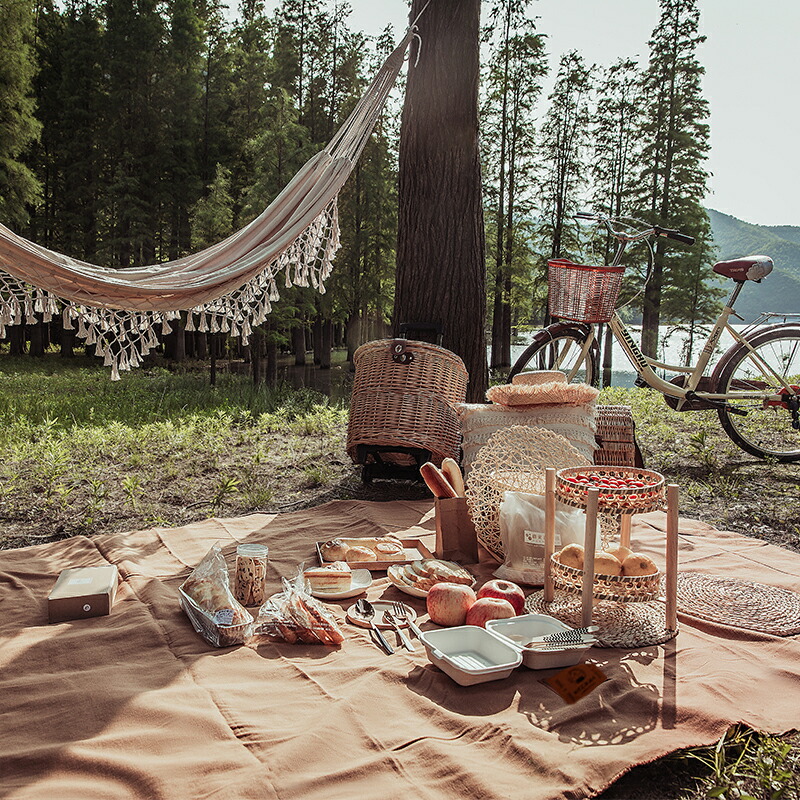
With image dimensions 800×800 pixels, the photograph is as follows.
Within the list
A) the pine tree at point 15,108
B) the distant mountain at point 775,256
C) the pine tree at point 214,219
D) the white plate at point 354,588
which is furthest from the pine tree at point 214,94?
the distant mountain at point 775,256

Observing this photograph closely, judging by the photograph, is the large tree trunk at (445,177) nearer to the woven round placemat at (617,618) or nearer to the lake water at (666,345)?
the lake water at (666,345)

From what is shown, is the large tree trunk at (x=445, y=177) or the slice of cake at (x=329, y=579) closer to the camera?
the slice of cake at (x=329, y=579)

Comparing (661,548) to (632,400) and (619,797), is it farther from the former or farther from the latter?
(632,400)

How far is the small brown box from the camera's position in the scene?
1841 millimetres

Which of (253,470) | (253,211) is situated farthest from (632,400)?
(253,211)

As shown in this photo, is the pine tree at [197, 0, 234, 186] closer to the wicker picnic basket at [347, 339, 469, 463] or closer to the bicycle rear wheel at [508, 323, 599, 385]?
the bicycle rear wheel at [508, 323, 599, 385]

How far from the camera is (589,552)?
1.63 meters

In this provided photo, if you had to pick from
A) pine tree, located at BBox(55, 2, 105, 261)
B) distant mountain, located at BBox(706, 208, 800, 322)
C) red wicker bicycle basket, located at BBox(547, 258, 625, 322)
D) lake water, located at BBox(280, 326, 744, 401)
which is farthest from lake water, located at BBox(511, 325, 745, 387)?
distant mountain, located at BBox(706, 208, 800, 322)

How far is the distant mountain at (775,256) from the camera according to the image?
63656 mm

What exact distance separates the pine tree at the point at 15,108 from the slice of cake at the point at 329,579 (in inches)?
522

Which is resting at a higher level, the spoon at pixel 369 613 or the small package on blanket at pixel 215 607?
the small package on blanket at pixel 215 607

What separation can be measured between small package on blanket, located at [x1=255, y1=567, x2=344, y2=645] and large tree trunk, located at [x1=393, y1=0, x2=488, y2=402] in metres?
2.49

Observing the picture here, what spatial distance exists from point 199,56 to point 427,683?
17803 mm

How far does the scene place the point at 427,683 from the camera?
153 cm
